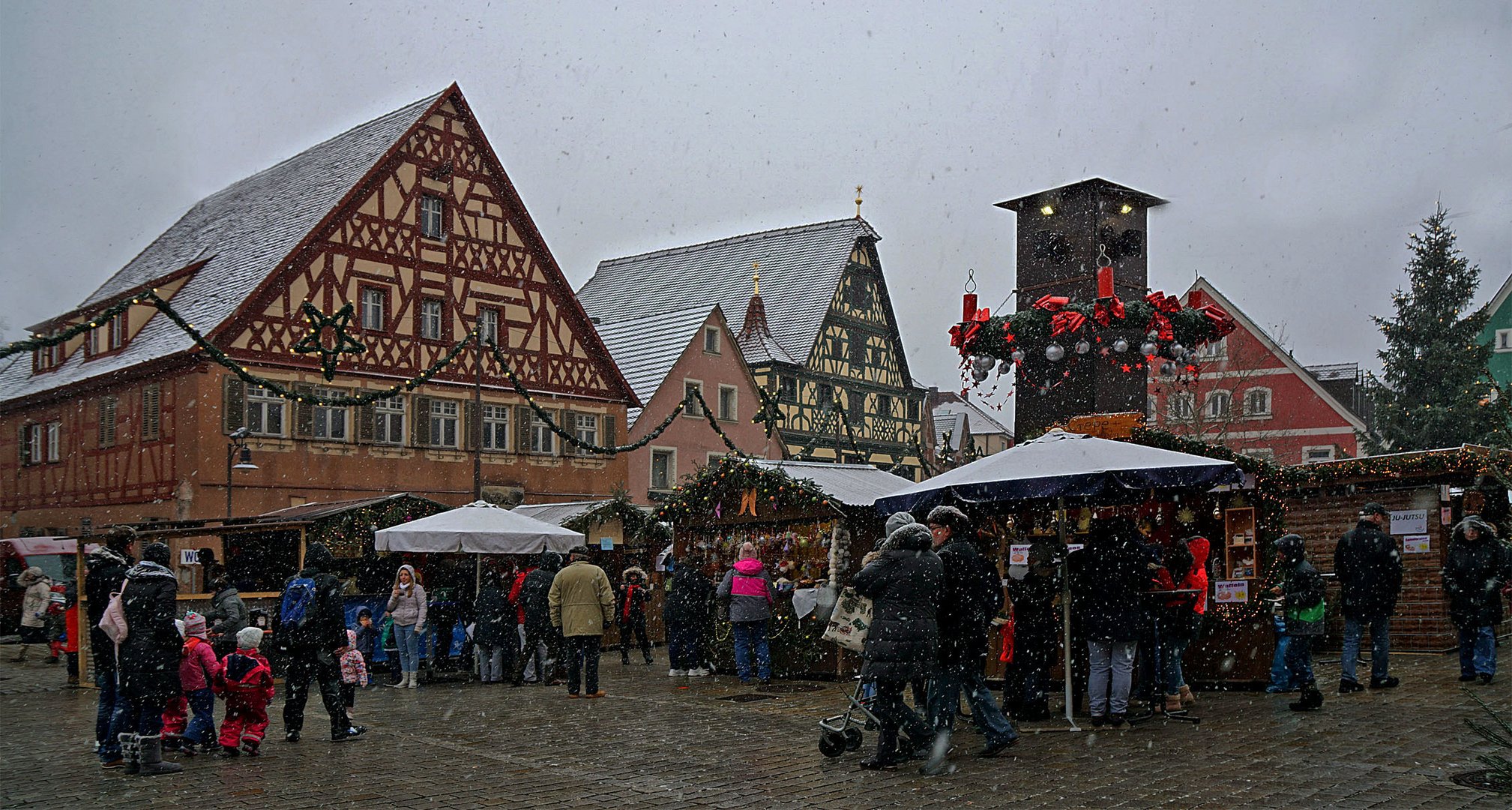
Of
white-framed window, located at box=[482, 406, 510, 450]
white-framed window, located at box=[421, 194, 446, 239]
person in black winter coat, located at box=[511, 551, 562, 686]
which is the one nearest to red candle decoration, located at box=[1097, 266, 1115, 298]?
person in black winter coat, located at box=[511, 551, 562, 686]

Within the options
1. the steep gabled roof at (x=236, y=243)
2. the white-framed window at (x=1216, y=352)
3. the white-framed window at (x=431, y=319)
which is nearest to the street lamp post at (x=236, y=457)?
the steep gabled roof at (x=236, y=243)

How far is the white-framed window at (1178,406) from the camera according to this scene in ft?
115

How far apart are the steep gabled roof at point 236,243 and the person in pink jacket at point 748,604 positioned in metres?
15.0

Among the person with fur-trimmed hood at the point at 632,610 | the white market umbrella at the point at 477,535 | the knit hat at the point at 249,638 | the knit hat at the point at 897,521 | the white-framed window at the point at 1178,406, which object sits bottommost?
the person with fur-trimmed hood at the point at 632,610

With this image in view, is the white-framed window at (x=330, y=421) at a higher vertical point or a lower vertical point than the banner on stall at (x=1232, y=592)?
higher

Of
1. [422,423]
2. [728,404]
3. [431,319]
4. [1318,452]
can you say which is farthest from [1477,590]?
[1318,452]

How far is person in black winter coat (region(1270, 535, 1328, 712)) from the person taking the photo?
1077cm

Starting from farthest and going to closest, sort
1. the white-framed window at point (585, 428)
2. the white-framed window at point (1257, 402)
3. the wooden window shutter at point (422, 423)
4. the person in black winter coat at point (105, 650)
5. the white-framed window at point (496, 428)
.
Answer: the white-framed window at point (1257, 402)
the white-framed window at point (585, 428)
the white-framed window at point (496, 428)
the wooden window shutter at point (422, 423)
the person in black winter coat at point (105, 650)

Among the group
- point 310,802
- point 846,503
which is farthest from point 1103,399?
point 310,802

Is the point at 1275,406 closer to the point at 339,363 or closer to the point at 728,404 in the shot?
the point at 728,404

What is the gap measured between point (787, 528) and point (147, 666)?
8.07 m

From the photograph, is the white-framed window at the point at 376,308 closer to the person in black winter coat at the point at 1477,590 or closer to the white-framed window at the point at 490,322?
the white-framed window at the point at 490,322

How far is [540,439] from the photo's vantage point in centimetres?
3175

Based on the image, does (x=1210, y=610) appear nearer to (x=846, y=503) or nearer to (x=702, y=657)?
(x=846, y=503)
